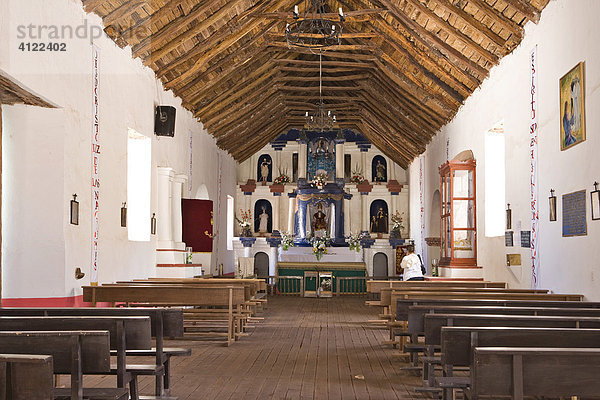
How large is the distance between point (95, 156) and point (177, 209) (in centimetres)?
448

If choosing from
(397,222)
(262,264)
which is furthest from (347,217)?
(262,264)

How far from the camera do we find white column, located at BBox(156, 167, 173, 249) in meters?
13.1

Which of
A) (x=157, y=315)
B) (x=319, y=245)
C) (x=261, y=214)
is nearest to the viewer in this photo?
(x=157, y=315)

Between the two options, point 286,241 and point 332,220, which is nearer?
point 286,241

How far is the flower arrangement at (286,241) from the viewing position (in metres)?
21.9

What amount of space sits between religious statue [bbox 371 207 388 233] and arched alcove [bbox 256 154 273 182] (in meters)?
3.72

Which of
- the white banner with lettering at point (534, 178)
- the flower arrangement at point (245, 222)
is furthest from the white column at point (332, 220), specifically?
the white banner with lettering at point (534, 178)

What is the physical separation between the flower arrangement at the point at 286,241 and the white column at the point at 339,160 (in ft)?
8.30

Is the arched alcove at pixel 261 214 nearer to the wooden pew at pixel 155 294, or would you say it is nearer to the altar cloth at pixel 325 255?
the altar cloth at pixel 325 255

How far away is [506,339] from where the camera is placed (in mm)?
4070

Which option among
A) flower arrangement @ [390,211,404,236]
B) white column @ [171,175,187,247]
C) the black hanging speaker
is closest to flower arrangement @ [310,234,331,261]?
flower arrangement @ [390,211,404,236]

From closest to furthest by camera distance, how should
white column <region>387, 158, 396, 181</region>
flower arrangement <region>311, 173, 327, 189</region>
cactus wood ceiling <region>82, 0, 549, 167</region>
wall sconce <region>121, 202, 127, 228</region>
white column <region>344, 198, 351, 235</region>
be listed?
cactus wood ceiling <region>82, 0, 549, 167</region>, wall sconce <region>121, 202, 127, 228</region>, flower arrangement <region>311, 173, 327, 189</region>, white column <region>344, 198, 351, 235</region>, white column <region>387, 158, 396, 181</region>

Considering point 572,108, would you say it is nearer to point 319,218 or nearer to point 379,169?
point 319,218

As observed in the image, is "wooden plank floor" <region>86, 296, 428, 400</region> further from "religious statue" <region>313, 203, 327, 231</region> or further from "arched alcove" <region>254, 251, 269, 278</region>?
"arched alcove" <region>254, 251, 269, 278</region>
